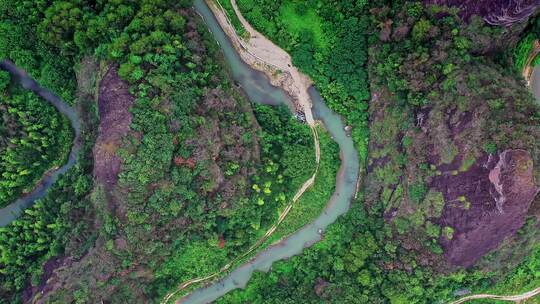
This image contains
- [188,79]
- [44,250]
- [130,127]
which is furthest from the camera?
[44,250]

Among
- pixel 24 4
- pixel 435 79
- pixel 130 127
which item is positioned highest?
pixel 24 4

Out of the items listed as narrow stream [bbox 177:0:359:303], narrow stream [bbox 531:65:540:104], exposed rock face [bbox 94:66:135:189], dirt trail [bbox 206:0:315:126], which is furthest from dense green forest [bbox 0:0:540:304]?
narrow stream [bbox 531:65:540:104]

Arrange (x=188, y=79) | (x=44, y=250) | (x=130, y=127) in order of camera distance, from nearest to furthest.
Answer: (x=130, y=127)
(x=188, y=79)
(x=44, y=250)

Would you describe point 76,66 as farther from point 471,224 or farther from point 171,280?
point 471,224

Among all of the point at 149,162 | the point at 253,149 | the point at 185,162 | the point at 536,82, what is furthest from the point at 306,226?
the point at 536,82

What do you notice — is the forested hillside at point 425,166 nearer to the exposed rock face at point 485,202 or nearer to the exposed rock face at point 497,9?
the exposed rock face at point 485,202

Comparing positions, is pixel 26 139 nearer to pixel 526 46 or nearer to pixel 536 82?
pixel 526 46

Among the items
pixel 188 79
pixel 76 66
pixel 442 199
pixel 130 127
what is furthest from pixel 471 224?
pixel 76 66
